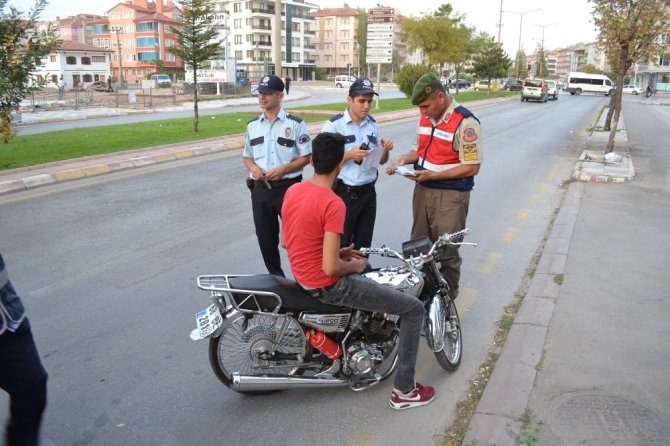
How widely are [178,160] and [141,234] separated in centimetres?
637

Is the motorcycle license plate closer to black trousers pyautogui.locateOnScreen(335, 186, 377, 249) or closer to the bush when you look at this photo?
black trousers pyautogui.locateOnScreen(335, 186, 377, 249)

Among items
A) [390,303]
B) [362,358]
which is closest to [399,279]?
[390,303]

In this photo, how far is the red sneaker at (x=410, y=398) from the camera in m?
3.48

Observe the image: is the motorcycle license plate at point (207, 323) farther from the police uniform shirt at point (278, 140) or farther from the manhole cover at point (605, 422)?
the manhole cover at point (605, 422)

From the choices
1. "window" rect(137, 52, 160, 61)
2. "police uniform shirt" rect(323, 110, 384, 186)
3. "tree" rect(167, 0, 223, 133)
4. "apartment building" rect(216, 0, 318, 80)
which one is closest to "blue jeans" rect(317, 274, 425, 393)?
"police uniform shirt" rect(323, 110, 384, 186)

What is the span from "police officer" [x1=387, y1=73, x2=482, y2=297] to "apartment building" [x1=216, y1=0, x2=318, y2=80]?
3192 inches

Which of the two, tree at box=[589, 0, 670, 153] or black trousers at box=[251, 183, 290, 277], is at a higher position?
tree at box=[589, 0, 670, 153]

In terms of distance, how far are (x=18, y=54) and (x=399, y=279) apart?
10550mm

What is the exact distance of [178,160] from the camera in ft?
43.4

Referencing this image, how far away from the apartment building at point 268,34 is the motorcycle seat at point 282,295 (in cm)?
8235

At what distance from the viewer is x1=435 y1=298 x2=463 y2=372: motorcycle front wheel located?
12.7 ft

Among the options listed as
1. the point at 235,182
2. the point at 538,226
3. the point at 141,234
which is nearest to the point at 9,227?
the point at 141,234

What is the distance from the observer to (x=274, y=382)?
3.48m

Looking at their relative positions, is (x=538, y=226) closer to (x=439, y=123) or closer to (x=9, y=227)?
(x=439, y=123)
